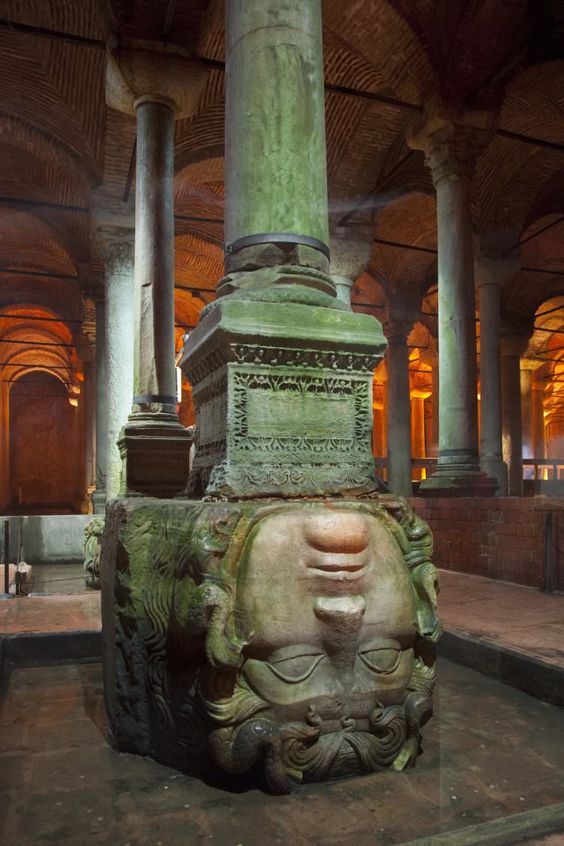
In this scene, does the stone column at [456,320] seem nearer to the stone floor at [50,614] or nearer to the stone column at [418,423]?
the stone floor at [50,614]

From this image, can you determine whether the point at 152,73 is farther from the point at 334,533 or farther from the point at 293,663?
the point at 293,663

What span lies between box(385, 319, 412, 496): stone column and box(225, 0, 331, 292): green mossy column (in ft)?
37.2

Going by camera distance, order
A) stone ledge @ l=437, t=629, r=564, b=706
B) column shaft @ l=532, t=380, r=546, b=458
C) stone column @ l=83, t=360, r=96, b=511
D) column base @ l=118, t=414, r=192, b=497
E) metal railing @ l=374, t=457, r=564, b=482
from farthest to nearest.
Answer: column shaft @ l=532, t=380, r=546, b=458
metal railing @ l=374, t=457, r=564, b=482
stone column @ l=83, t=360, r=96, b=511
column base @ l=118, t=414, r=192, b=497
stone ledge @ l=437, t=629, r=564, b=706

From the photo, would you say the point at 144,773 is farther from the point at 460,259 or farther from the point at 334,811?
the point at 460,259

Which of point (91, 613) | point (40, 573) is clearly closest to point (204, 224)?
point (40, 573)

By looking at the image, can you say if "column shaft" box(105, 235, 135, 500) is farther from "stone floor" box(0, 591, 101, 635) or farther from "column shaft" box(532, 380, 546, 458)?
"column shaft" box(532, 380, 546, 458)

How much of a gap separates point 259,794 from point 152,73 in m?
6.96

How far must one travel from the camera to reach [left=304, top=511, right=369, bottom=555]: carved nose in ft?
7.57

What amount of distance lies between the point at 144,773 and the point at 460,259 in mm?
7596

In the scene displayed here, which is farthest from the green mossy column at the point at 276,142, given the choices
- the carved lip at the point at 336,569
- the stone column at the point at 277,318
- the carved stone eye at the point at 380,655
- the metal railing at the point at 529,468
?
the metal railing at the point at 529,468

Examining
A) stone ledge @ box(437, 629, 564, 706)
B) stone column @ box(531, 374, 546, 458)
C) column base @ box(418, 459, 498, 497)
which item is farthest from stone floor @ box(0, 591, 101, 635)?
stone column @ box(531, 374, 546, 458)

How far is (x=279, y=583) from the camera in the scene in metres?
2.27

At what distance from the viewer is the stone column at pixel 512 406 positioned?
615 inches

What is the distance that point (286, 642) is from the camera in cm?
223
